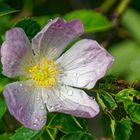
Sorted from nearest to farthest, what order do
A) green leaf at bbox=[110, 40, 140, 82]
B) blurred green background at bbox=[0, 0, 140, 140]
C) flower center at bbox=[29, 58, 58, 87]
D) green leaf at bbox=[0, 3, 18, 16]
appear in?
1. green leaf at bbox=[0, 3, 18, 16]
2. flower center at bbox=[29, 58, 58, 87]
3. blurred green background at bbox=[0, 0, 140, 140]
4. green leaf at bbox=[110, 40, 140, 82]

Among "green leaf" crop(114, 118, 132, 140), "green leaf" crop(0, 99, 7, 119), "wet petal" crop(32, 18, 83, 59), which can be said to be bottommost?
"green leaf" crop(114, 118, 132, 140)

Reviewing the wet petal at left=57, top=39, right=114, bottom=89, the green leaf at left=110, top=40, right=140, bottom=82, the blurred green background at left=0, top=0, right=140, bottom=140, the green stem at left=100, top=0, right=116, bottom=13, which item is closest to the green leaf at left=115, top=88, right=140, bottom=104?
the wet petal at left=57, top=39, right=114, bottom=89

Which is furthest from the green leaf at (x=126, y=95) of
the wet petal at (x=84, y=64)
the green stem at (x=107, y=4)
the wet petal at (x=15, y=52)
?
the green stem at (x=107, y=4)

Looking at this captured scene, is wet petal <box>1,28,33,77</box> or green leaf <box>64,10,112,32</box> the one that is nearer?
wet petal <box>1,28,33,77</box>

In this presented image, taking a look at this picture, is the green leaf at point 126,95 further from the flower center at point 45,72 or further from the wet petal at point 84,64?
the flower center at point 45,72

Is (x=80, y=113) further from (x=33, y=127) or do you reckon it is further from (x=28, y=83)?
(x=28, y=83)

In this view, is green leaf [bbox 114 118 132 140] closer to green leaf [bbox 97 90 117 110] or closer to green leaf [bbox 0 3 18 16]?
green leaf [bbox 97 90 117 110]

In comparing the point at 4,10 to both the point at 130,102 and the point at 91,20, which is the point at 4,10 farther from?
the point at 91,20
